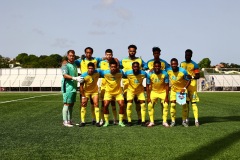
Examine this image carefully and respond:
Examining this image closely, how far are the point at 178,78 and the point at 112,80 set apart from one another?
1.69 meters

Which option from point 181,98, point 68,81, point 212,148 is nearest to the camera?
point 212,148

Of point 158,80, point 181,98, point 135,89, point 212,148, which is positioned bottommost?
point 212,148

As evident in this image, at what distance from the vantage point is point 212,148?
576 cm

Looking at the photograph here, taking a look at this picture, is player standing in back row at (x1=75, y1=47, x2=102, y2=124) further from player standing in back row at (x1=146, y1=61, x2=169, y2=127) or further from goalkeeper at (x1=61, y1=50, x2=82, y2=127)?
player standing in back row at (x1=146, y1=61, x2=169, y2=127)

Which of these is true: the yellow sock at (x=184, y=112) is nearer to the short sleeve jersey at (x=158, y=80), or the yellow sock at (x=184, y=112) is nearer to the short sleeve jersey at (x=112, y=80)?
the short sleeve jersey at (x=158, y=80)

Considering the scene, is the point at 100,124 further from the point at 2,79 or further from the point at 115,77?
the point at 2,79

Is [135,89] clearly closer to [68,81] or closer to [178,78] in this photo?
[178,78]

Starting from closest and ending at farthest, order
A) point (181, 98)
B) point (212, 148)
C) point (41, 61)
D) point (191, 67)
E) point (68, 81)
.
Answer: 1. point (212, 148)
2. point (181, 98)
3. point (68, 81)
4. point (191, 67)
5. point (41, 61)

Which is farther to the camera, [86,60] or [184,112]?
[86,60]

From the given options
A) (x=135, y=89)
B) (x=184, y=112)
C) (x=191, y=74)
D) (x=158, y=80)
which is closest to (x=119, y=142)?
(x=135, y=89)

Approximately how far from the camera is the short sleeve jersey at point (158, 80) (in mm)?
8891

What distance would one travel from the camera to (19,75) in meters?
50.8

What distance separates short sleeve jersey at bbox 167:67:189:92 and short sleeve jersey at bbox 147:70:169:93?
19cm

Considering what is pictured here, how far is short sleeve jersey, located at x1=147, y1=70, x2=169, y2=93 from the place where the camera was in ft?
29.2
